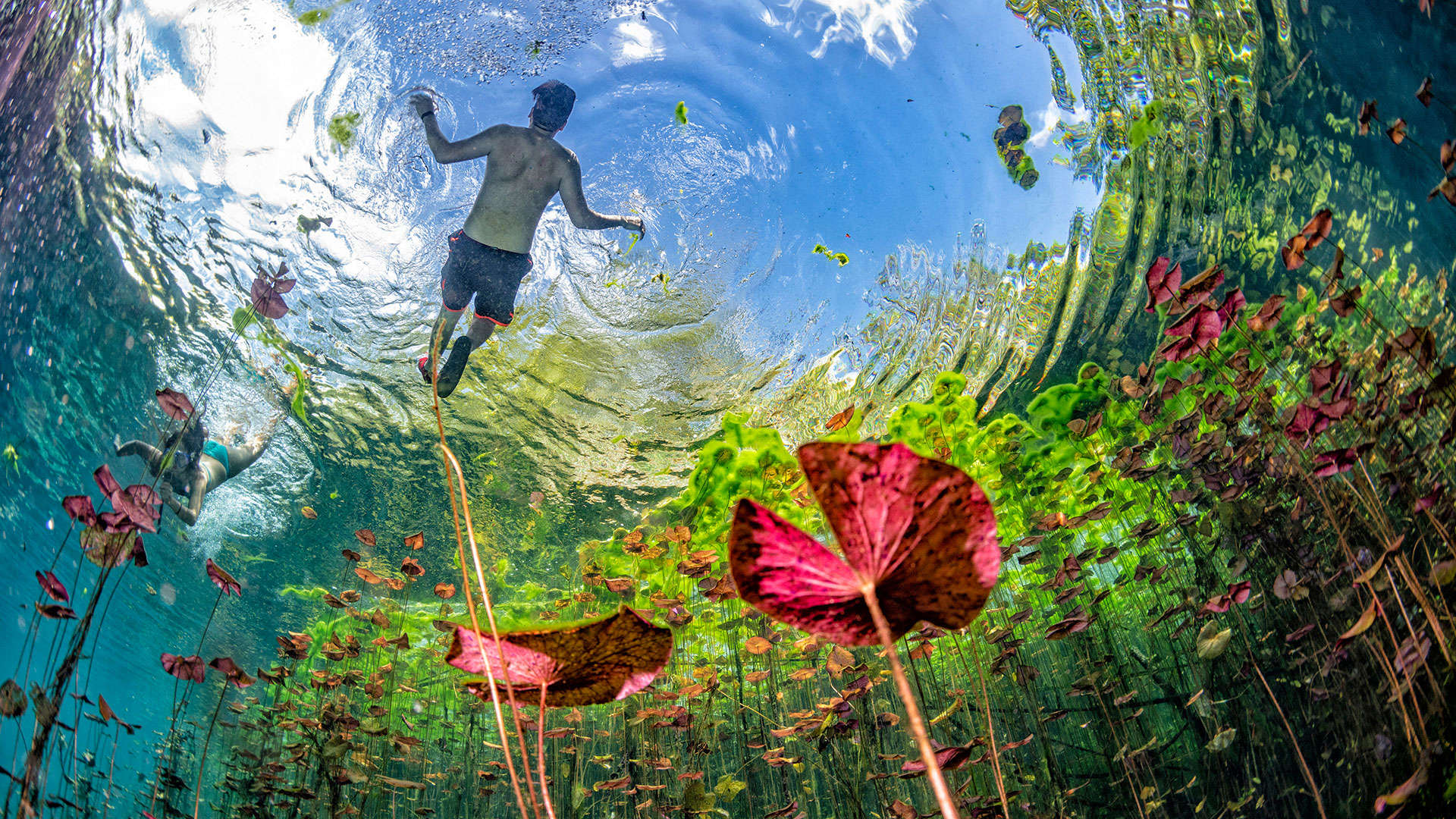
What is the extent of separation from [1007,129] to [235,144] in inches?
348

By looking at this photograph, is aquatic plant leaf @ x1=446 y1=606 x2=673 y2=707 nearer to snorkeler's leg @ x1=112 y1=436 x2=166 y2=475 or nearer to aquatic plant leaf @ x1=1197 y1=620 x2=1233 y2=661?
aquatic plant leaf @ x1=1197 y1=620 x2=1233 y2=661

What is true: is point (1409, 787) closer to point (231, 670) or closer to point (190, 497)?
point (231, 670)

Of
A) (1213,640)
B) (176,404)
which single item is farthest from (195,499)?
(1213,640)

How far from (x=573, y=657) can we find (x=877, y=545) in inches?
26.7

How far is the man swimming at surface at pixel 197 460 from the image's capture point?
9.70 metres

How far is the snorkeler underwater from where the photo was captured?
494 cm

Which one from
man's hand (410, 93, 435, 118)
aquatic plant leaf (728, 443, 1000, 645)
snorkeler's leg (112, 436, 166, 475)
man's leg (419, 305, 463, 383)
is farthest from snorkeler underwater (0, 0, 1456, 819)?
aquatic plant leaf (728, 443, 1000, 645)

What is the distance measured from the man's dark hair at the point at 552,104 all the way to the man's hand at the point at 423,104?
105 centimetres

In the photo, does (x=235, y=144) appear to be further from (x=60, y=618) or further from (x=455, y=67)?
(x=60, y=618)

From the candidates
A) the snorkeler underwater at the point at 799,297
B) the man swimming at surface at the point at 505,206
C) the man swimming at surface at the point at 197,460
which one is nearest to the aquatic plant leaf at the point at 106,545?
the snorkeler underwater at the point at 799,297

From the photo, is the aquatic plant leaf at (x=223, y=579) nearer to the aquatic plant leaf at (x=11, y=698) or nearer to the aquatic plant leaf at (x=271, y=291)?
the aquatic plant leaf at (x=11, y=698)

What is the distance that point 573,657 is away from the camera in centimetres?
119

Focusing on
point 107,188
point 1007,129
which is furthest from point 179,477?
point 1007,129

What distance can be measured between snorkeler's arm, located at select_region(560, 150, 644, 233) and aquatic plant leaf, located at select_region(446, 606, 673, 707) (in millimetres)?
5302
